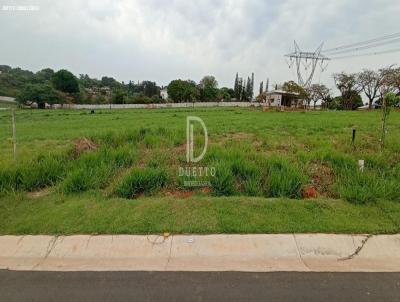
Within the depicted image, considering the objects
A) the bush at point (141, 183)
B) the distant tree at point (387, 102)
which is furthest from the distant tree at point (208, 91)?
the bush at point (141, 183)

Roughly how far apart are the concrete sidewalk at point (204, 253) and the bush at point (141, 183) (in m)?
1.16

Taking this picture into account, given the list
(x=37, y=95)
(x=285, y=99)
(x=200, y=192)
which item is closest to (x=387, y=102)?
(x=200, y=192)

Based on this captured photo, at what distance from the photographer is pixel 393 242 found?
3381 millimetres

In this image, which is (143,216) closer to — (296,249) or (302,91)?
(296,249)

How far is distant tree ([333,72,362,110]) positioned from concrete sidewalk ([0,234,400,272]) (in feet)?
166

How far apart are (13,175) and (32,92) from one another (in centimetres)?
5080

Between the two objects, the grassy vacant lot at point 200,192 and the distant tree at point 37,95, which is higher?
the distant tree at point 37,95

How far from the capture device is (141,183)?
4.77 metres

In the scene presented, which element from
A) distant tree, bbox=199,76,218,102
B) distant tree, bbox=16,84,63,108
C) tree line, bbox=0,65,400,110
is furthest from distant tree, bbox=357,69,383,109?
distant tree, bbox=16,84,63,108
